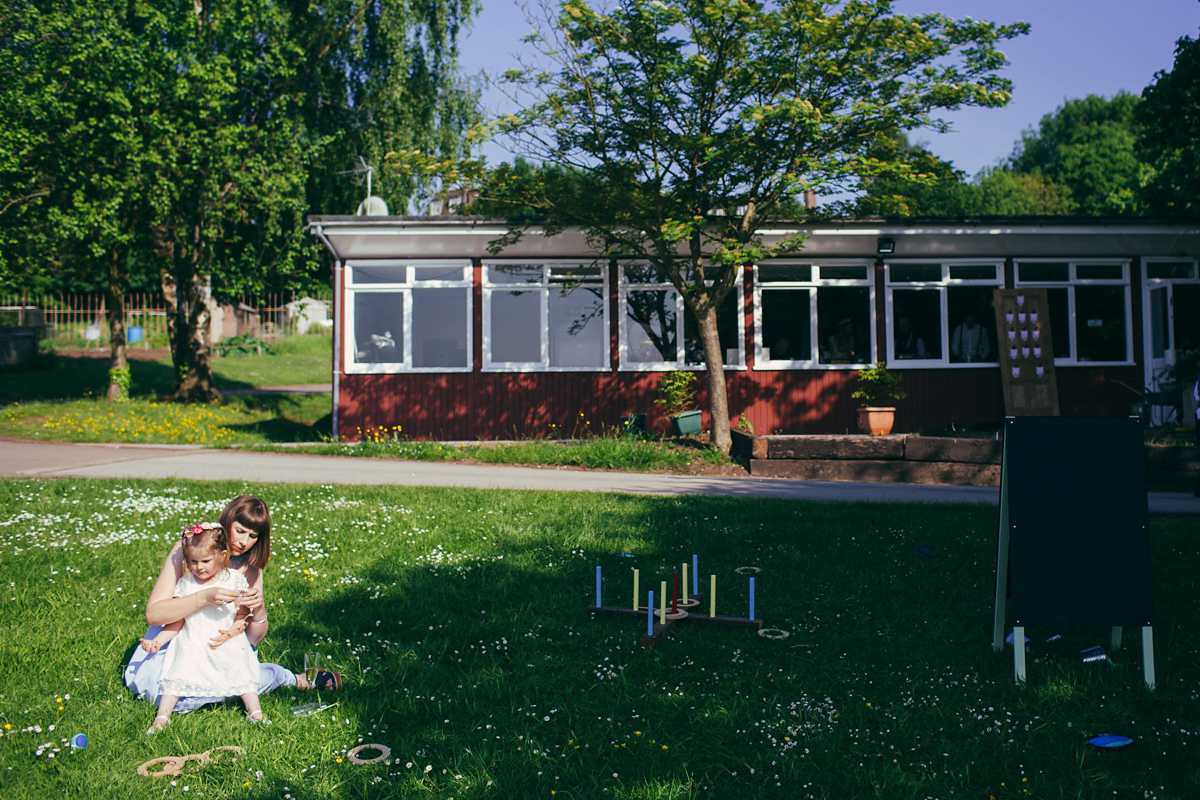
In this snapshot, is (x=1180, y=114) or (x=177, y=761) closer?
(x=177, y=761)

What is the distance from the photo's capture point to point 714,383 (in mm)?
14461

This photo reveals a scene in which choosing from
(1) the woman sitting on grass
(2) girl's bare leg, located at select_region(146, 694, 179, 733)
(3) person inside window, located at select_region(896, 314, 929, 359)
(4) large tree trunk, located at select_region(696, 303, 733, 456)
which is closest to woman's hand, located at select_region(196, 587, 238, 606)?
(1) the woman sitting on grass

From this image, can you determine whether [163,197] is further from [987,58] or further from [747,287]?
[987,58]

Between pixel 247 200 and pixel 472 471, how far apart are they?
13.0 m

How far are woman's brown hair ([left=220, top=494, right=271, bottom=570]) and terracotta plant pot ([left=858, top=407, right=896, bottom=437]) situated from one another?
41.9 ft

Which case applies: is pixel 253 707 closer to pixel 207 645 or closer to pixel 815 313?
pixel 207 645

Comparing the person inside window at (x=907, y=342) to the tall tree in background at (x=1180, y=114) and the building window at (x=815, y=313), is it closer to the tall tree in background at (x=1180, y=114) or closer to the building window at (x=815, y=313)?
the building window at (x=815, y=313)

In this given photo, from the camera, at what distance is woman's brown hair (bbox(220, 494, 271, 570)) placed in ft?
14.4

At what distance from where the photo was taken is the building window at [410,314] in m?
16.9

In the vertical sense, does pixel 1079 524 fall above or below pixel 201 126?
below

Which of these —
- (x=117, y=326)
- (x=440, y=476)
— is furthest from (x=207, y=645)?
(x=117, y=326)

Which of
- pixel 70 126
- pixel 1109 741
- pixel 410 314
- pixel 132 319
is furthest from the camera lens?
pixel 132 319

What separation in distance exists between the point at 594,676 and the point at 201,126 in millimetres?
20081

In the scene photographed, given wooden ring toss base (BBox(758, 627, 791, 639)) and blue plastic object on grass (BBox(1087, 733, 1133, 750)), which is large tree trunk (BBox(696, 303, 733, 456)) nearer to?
wooden ring toss base (BBox(758, 627, 791, 639))
